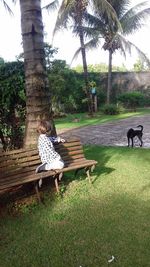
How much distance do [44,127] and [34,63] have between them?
131 centimetres

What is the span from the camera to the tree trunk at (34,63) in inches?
272

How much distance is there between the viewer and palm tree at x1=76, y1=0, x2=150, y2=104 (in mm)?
25094

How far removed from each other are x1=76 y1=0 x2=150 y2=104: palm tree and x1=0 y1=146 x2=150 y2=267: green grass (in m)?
19.5

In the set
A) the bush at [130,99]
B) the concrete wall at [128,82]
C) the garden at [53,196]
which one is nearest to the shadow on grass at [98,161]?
the garden at [53,196]

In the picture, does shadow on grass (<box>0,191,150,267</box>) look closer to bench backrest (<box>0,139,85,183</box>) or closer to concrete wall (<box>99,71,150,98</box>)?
bench backrest (<box>0,139,85,183</box>)

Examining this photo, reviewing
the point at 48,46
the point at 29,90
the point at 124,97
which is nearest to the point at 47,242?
the point at 29,90

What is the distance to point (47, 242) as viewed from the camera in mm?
4641

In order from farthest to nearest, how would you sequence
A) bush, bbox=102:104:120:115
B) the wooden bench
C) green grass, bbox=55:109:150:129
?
bush, bbox=102:104:120:115
green grass, bbox=55:109:150:129
the wooden bench

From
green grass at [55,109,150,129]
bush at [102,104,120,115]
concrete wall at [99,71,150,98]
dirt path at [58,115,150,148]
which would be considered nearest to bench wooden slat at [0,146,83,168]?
dirt path at [58,115,150,148]

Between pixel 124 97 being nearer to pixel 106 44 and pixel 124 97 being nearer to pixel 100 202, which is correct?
pixel 106 44

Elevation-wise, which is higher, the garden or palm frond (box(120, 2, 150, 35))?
palm frond (box(120, 2, 150, 35))

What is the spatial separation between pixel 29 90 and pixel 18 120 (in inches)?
113

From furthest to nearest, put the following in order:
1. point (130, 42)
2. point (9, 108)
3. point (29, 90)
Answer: point (130, 42) < point (9, 108) < point (29, 90)

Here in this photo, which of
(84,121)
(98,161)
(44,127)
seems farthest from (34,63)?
(84,121)
